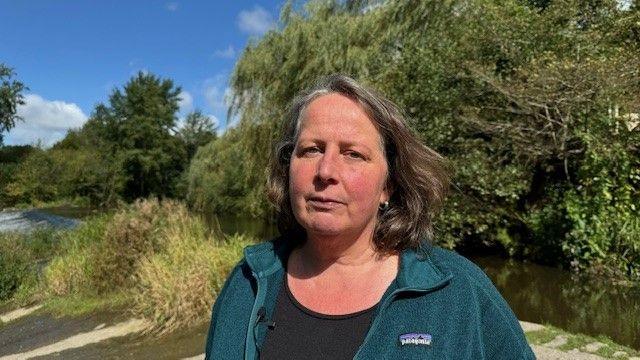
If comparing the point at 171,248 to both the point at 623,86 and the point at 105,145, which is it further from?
the point at 105,145

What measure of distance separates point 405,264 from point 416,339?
23 cm

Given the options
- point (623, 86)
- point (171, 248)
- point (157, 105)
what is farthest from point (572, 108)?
point (157, 105)

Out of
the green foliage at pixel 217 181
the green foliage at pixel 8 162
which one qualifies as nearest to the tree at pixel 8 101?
the green foliage at pixel 8 162

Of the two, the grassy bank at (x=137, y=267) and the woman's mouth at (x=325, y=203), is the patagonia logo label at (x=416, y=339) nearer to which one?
the woman's mouth at (x=325, y=203)

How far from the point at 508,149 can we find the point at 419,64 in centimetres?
236

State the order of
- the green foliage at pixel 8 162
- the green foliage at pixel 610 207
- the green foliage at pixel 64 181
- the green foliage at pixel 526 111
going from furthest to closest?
1. the green foliage at pixel 64 181
2. the green foliage at pixel 8 162
3. the green foliage at pixel 526 111
4. the green foliage at pixel 610 207

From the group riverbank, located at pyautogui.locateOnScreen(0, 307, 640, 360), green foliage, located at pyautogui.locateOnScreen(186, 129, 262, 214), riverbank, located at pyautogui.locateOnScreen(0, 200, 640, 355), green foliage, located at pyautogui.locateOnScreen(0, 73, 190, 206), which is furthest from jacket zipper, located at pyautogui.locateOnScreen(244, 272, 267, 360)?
green foliage, located at pyautogui.locateOnScreen(0, 73, 190, 206)

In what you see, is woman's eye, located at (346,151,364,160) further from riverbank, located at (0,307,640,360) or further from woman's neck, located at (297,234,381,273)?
riverbank, located at (0,307,640,360)

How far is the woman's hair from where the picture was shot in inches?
62.7

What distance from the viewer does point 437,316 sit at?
134cm

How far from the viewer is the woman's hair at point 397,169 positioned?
5.23 feet

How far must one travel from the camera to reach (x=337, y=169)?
4.93 feet

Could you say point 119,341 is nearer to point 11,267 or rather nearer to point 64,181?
point 11,267

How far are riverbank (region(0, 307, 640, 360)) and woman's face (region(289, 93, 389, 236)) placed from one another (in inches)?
154
